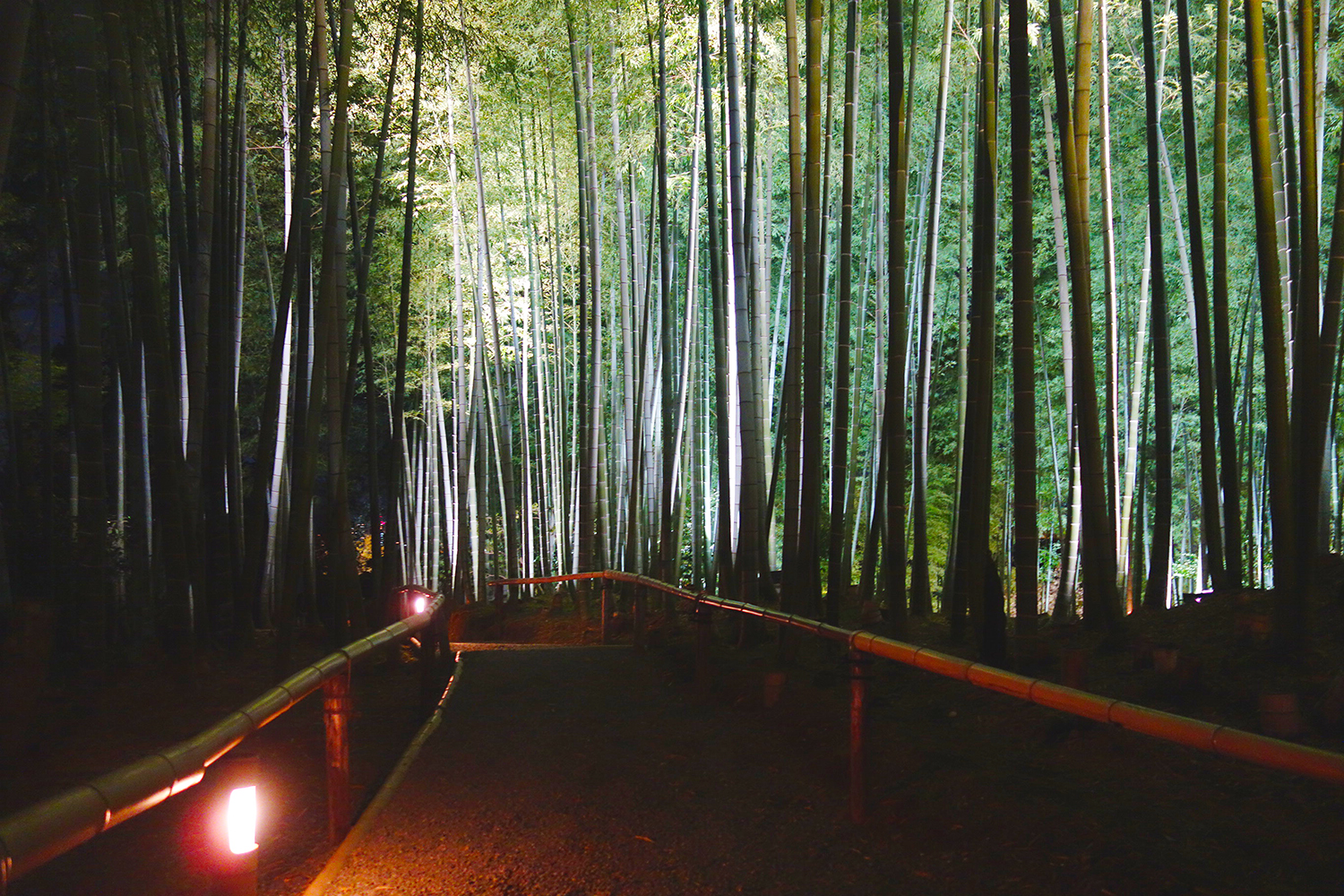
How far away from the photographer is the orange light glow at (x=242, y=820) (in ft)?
5.36

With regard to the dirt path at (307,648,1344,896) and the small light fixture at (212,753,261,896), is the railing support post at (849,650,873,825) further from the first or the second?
the small light fixture at (212,753,261,896)

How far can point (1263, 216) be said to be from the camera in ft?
11.1

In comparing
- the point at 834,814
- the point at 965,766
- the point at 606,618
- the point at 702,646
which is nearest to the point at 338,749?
the point at 834,814

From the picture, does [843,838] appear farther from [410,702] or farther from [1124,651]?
[410,702]

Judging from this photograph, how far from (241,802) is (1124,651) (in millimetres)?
3486

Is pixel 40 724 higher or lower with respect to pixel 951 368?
lower

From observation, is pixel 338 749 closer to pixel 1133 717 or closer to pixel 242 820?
pixel 242 820

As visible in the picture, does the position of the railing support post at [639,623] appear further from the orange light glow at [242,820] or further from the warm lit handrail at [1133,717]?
the orange light glow at [242,820]

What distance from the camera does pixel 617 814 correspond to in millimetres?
2627

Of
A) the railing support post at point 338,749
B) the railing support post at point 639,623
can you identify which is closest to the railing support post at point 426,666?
the railing support post at point 338,749

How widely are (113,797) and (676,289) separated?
8.04 m

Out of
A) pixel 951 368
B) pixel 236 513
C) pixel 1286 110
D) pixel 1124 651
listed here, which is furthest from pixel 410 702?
pixel 951 368

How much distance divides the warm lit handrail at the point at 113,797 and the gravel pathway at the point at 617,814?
2.36 ft

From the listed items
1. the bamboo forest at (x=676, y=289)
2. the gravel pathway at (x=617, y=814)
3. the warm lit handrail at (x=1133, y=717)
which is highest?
the bamboo forest at (x=676, y=289)
